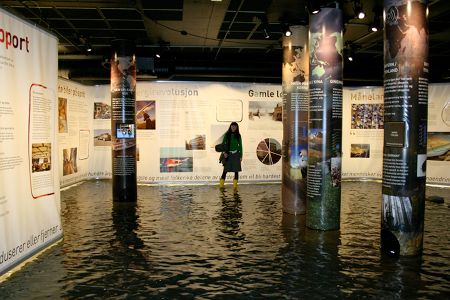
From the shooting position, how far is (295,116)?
29.8 ft

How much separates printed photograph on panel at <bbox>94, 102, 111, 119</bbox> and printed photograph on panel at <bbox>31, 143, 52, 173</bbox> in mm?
8185

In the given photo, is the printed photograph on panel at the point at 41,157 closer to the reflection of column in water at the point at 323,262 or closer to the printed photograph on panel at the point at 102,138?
the reflection of column in water at the point at 323,262

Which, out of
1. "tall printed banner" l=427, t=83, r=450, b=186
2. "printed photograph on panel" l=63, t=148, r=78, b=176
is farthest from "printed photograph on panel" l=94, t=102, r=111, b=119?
"tall printed banner" l=427, t=83, r=450, b=186

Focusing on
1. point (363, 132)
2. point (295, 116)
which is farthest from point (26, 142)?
point (363, 132)

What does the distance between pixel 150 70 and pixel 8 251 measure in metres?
→ 8.01

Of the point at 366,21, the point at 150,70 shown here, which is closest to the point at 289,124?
the point at 366,21

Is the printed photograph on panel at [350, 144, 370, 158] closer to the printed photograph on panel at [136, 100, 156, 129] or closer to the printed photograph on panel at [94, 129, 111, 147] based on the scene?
the printed photograph on panel at [136, 100, 156, 129]

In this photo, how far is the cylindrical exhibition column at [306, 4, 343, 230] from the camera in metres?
7.48

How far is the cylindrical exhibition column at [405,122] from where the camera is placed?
19.3 ft

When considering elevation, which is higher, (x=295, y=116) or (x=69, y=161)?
(x=295, y=116)

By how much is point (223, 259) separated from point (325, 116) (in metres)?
2.99

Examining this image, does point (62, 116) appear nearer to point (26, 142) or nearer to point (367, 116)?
point (26, 142)

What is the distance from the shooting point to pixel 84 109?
1412 cm

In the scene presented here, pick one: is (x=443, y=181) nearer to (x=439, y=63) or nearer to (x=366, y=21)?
(x=439, y=63)
